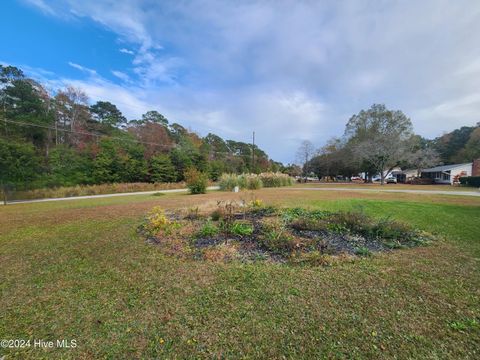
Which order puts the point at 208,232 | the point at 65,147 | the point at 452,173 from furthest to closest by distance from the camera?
1. the point at 452,173
2. the point at 65,147
3. the point at 208,232

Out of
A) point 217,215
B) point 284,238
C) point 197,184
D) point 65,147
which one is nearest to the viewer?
point 284,238

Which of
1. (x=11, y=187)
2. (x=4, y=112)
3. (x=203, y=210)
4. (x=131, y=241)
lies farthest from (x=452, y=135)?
(x=4, y=112)

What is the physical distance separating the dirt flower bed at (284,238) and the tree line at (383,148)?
25278mm

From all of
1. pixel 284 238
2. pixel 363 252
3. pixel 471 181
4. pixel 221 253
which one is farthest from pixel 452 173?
pixel 221 253

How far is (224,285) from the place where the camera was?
2.55 meters

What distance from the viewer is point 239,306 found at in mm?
2156

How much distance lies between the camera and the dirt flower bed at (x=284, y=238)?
3402mm

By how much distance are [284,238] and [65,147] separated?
28.6 metres

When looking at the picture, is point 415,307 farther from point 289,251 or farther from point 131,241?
point 131,241

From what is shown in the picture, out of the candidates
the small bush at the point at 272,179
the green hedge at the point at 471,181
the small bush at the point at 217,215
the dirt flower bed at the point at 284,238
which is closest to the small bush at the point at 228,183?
the small bush at the point at 272,179

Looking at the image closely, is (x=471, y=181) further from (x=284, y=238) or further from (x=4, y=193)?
(x=4, y=193)

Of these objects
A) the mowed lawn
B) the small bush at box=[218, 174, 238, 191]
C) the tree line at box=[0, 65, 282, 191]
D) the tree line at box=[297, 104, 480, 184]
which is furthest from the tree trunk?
the tree line at box=[297, 104, 480, 184]

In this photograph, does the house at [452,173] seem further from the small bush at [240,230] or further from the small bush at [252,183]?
the small bush at [240,230]

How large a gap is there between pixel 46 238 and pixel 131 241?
2033 millimetres
